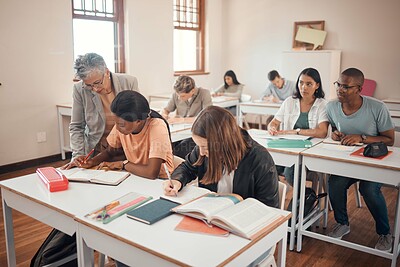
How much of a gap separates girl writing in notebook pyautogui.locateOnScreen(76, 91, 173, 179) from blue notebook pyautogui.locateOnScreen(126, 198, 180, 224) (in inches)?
16.5

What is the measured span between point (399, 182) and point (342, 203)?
0.61 meters

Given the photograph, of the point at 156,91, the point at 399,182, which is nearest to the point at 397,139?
the point at 399,182

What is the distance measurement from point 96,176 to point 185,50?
5.46 metres

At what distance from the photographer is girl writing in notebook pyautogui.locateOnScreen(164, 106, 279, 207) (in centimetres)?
178

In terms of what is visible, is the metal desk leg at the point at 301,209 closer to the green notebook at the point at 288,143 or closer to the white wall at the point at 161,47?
the green notebook at the point at 288,143

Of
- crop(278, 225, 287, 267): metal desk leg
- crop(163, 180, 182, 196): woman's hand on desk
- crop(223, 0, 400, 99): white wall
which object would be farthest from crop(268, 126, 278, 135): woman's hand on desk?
crop(223, 0, 400, 99): white wall

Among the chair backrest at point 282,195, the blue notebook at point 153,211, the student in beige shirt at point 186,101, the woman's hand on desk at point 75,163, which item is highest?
the student in beige shirt at point 186,101

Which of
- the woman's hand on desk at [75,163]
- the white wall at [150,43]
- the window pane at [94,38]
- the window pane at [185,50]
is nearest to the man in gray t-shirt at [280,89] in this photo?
the white wall at [150,43]

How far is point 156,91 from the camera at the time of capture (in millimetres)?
6457

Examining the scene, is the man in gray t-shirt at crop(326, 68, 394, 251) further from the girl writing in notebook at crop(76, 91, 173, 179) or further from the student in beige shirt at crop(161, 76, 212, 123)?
the student in beige shirt at crop(161, 76, 212, 123)

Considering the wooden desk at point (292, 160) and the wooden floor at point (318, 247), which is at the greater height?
the wooden desk at point (292, 160)

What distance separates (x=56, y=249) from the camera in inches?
85.0

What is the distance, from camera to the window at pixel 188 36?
22.8ft

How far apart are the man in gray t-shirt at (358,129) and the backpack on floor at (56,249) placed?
1796mm
